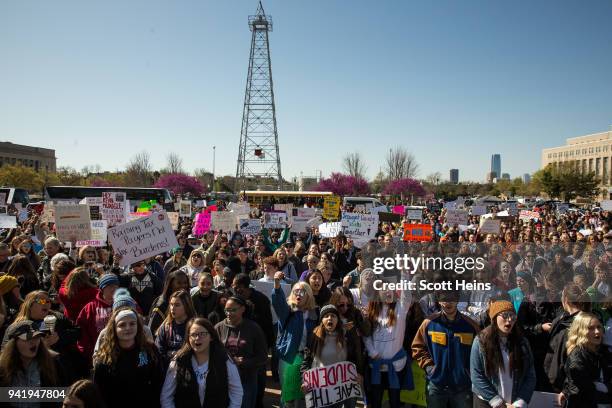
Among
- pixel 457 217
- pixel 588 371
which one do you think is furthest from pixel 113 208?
pixel 588 371

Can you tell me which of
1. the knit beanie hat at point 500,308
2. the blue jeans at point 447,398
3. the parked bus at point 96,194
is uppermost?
the parked bus at point 96,194

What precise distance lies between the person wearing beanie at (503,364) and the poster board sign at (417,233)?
26.0 feet

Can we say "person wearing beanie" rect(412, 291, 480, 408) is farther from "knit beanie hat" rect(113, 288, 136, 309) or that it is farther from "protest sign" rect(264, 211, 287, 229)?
"protest sign" rect(264, 211, 287, 229)

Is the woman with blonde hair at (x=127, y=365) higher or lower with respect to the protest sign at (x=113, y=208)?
lower

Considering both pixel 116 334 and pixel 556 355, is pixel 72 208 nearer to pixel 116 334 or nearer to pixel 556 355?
pixel 116 334

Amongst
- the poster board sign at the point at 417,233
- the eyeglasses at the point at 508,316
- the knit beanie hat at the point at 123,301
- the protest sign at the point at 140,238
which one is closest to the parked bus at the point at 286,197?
the poster board sign at the point at 417,233

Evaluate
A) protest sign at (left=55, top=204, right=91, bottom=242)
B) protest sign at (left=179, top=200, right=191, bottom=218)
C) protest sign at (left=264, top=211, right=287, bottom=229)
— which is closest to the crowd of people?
protest sign at (left=55, top=204, right=91, bottom=242)

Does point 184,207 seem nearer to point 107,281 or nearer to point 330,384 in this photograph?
point 107,281

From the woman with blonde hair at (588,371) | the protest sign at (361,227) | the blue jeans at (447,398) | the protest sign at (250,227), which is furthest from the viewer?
the protest sign at (250,227)

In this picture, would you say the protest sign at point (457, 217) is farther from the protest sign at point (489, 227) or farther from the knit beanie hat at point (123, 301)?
the knit beanie hat at point (123, 301)

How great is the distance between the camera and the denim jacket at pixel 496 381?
384 cm

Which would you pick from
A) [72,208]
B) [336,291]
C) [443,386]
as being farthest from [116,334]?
[72,208]

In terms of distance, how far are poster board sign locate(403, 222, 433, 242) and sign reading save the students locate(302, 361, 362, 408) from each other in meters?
7.85

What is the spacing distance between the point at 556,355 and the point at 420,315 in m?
1.29
